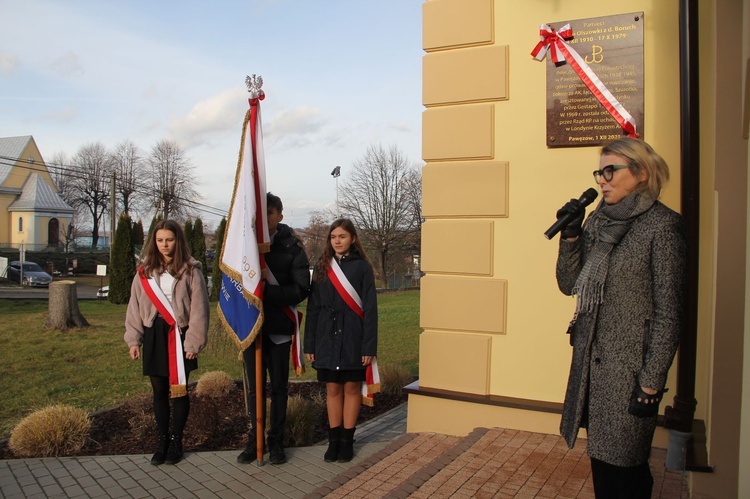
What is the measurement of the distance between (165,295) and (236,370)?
5.03 metres

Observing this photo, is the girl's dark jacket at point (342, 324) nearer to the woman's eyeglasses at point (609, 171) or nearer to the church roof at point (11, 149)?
the woman's eyeglasses at point (609, 171)

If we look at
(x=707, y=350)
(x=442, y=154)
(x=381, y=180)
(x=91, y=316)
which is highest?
(x=381, y=180)

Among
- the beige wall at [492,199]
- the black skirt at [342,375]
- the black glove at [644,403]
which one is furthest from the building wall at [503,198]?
the black glove at [644,403]

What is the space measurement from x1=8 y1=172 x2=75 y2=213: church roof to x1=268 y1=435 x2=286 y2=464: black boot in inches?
2229

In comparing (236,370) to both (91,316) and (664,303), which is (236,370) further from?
(91,316)

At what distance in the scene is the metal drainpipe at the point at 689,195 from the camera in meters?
4.15

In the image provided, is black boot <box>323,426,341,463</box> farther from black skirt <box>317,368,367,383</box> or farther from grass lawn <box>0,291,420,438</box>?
grass lawn <box>0,291,420,438</box>

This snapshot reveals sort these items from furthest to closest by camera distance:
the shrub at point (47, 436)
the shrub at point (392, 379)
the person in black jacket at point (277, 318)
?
the shrub at point (392, 379) < the shrub at point (47, 436) < the person in black jacket at point (277, 318)

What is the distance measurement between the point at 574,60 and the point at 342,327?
269 cm

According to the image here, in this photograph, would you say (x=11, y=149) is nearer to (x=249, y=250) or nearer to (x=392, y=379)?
(x=392, y=379)

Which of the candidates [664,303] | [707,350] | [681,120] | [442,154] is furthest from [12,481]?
[681,120]

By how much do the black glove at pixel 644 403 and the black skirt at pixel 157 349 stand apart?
11.6 feet

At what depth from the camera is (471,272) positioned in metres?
5.30

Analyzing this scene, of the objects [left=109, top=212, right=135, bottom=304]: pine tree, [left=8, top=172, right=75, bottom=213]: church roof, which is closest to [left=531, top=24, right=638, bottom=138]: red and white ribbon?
[left=109, top=212, right=135, bottom=304]: pine tree
